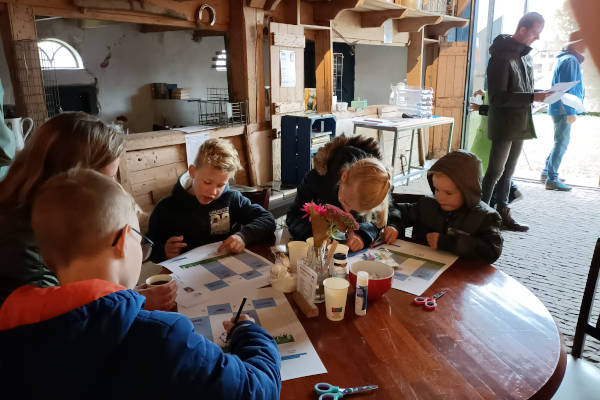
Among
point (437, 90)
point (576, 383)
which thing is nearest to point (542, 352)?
point (576, 383)

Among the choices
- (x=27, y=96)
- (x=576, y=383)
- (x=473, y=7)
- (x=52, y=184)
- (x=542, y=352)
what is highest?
(x=473, y=7)

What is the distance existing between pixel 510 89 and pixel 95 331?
368 centimetres

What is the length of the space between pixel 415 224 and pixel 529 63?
2536mm

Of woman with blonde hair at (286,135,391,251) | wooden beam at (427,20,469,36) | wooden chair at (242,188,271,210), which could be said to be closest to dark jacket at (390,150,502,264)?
woman with blonde hair at (286,135,391,251)

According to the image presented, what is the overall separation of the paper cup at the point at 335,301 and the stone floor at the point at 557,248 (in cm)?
156

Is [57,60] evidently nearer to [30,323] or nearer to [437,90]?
[437,90]

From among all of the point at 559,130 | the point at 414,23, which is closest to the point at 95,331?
the point at 559,130

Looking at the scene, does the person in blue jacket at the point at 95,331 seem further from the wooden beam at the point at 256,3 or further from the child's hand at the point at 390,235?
the wooden beam at the point at 256,3

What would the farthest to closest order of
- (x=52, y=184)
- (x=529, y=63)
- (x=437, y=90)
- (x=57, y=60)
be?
(x=437, y=90)
(x=57, y=60)
(x=529, y=63)
(x=52, y=184)

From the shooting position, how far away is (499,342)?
3.48 feet

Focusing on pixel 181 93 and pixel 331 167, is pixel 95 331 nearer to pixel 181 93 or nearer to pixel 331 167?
pixel 331 167

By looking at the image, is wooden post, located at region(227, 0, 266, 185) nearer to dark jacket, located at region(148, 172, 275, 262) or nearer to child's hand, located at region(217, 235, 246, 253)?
dark jacket, located at region(148, 172, 275, 262)

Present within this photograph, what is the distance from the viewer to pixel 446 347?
103cm

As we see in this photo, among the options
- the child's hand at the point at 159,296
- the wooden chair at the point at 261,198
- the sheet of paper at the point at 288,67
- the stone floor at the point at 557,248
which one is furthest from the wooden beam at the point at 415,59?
the child's hand at the point at 159,296
